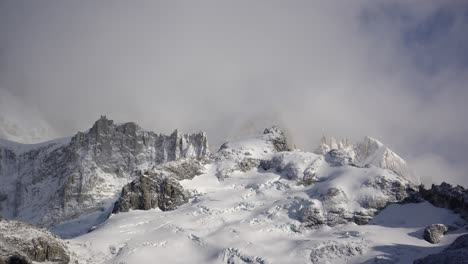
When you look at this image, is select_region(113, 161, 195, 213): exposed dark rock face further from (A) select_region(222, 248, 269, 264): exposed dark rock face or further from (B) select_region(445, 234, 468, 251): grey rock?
(B) select_region(445, 234, 468, 251): grey rock

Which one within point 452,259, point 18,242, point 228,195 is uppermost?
point 228,195

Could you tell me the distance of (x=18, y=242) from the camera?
470ft

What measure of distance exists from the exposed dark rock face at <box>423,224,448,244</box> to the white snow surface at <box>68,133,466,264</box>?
134cm

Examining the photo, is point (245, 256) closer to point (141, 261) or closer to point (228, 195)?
point (141, 261)

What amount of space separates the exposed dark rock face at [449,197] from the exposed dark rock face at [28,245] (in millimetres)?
91252

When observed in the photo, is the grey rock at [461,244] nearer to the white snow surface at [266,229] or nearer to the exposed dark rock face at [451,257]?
the exposed dark rock face at [451,257]

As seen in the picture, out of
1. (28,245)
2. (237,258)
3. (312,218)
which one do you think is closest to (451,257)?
(237,258)

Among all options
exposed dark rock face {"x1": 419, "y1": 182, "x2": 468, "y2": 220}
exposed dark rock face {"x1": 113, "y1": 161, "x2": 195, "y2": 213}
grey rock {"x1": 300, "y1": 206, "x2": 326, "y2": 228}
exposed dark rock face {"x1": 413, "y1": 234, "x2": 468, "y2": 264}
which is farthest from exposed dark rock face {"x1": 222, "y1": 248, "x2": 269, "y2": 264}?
exposed dark rock face {"x1": 419, "y1": 182, "x2": 468, "y2": 220}

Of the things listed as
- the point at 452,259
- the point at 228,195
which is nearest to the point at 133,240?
the point at 228,195

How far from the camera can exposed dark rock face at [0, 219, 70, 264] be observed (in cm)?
13875

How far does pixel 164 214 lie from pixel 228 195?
19373mm

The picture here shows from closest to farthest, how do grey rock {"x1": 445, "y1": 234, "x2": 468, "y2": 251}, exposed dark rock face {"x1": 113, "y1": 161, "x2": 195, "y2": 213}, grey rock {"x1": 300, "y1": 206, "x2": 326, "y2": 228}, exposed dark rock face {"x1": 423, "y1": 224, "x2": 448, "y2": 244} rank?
grey rock {"x1": 445, "y1": 234, "x2": 468, "y2": 251}
exposed dark rock face {"x1": 423, "y1": 224, "x2": 448, "y2": 244}
grey rock {"x1": 300, "y1": 206, "x2": 326, "y2": 228}
exposed dark rock face {"x1": 113, "y1": 161, "x2": 195, "y2": 213}

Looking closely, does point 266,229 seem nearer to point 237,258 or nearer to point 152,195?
point 237,258

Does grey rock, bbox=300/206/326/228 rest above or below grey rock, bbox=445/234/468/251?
above
